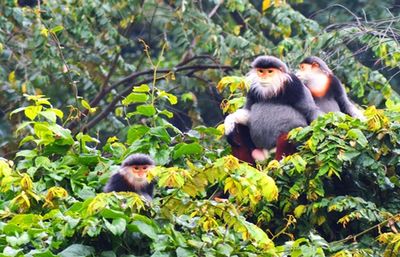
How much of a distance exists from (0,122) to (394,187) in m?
4.22

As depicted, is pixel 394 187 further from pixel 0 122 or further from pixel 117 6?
pixel 0 122

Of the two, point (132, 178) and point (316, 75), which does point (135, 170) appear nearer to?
point (132, 178)

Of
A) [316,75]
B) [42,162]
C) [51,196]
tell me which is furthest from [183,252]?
[316,75]

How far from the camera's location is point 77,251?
3.95m

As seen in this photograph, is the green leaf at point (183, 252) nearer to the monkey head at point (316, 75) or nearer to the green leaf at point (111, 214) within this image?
the green leaf at point (111, 214)

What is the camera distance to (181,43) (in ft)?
26.6

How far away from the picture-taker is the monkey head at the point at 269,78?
5.81 meters

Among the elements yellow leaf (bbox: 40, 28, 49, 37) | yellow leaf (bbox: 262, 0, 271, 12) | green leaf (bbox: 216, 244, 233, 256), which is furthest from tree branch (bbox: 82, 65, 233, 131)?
green leaf (bbox: 216, 244, 233, 256)

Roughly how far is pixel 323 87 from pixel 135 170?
4.68ft

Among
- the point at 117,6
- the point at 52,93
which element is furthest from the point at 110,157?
the point at 52,93

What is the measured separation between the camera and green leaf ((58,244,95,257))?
3916 millimetres

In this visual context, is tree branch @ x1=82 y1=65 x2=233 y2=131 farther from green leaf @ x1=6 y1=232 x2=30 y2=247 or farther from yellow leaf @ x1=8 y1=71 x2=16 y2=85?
green leaf @ x1=6 y1=232 x2=30 y2=247

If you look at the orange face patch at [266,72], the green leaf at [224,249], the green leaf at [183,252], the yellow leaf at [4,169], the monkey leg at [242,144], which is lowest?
the monkey leg at [242,144]

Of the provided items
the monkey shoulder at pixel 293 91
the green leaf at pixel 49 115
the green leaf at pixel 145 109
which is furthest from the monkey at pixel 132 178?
the monkey shoulder at pixel 293 91
